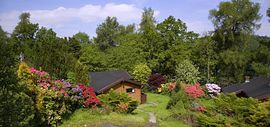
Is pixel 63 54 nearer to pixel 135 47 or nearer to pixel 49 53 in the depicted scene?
pixel 49 53

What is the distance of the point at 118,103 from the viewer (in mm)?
26188

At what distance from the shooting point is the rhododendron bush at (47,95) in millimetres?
18841

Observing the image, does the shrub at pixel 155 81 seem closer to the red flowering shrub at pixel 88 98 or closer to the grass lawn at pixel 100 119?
the grass lawn at pixel 100 119

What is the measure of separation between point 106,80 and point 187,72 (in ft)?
54.1

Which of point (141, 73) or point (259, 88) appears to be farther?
point (141, 73)

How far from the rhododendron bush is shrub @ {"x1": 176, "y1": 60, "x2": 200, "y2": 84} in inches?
960

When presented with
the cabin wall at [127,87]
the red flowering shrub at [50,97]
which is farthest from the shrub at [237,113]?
the cabin wall at [127,87]

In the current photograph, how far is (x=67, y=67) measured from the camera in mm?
25766

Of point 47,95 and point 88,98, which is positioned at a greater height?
point 47,95

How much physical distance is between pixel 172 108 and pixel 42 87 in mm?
13262

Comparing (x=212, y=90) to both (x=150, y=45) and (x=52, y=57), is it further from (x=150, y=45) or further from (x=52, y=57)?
(x=52, y=57)

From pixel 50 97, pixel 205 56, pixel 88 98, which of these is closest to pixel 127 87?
pixel 88 98

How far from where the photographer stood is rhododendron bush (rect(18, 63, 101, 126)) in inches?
742

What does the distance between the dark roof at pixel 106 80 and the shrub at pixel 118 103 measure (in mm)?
3361
